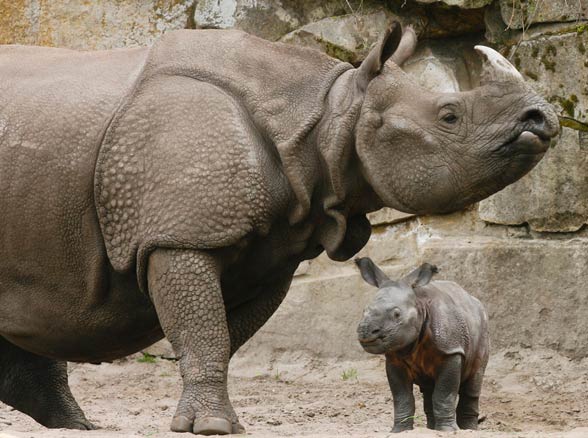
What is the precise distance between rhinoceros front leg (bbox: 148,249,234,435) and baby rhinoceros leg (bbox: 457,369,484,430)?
1.94 m

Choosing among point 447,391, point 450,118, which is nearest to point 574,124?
point 447,391

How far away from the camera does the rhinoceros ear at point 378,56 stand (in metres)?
6.16

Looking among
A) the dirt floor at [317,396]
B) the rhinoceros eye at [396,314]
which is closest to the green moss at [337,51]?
the dirt floor at [317,396]

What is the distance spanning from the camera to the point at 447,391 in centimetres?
702

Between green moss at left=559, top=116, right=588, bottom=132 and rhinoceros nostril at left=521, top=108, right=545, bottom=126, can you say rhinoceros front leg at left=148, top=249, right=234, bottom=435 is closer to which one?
rhinoceros nostril at left=521, top=108, right=545, bottom=126

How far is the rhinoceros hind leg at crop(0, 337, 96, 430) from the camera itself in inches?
296

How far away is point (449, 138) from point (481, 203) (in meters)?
2.94

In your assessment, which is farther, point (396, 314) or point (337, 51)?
point (337, 51)

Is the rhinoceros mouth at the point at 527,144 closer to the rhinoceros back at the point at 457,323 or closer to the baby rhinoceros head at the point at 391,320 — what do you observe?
the baby rhinoceros head at the point at 391,320

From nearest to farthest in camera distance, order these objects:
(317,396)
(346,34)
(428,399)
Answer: (428,399) → (317,396) → (346,34)

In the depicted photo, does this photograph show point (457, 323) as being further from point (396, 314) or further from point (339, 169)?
point (339, 169)

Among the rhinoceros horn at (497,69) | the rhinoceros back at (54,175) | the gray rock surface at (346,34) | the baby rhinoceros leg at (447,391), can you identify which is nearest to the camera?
the rhinoceros horn at (497,69)

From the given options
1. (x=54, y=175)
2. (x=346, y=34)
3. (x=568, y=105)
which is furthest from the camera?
(x=346, y=34)

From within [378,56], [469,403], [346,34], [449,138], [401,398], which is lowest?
[469,403]
